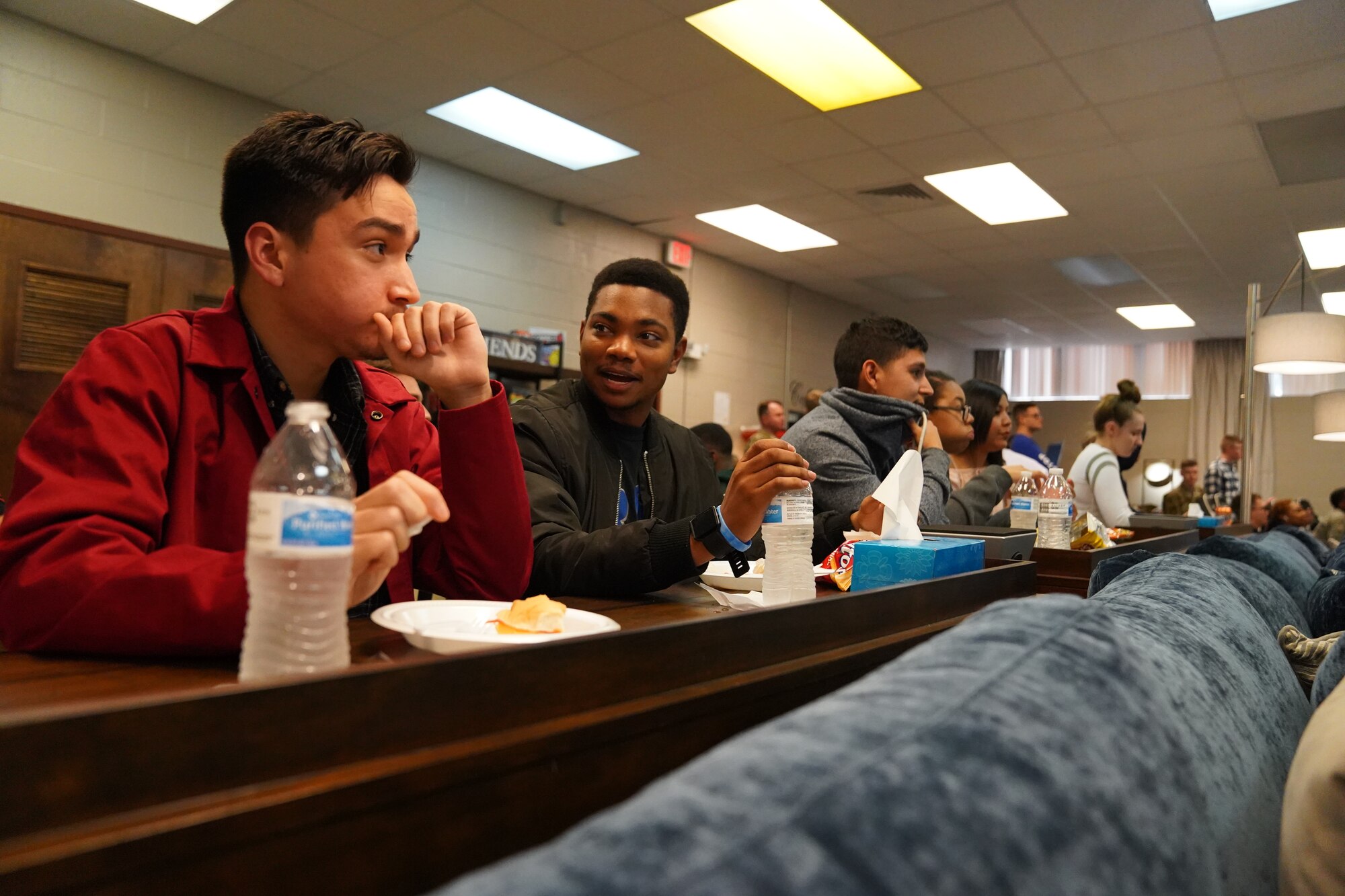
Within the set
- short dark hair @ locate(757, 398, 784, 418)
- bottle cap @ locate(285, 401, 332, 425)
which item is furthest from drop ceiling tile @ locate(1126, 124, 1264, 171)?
bottle cap @ locate(285, 401, 332, 425)

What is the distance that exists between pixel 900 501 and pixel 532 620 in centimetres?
79

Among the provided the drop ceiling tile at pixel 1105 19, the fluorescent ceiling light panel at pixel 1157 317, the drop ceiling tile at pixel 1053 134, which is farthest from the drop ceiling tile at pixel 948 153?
the fluorescent ceiling light panel at pixel 1157 317

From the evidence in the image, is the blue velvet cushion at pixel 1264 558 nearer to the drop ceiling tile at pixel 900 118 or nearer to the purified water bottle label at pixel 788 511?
the purified water bottle label at pixel 788 511

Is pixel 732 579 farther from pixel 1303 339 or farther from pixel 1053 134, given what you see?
pixel 1053 134

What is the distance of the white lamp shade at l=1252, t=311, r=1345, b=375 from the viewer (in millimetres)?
3750

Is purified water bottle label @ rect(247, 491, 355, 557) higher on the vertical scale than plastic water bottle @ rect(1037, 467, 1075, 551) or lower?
higher

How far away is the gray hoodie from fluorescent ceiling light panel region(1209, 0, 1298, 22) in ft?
6.99

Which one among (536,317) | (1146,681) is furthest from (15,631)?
(536,317)

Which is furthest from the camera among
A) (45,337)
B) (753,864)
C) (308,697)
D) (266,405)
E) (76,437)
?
(45,337)

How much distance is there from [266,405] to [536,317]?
4668 millimetres

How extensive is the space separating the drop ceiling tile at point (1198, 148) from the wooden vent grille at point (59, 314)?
504 cm

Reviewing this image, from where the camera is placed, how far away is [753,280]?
754 centimetres

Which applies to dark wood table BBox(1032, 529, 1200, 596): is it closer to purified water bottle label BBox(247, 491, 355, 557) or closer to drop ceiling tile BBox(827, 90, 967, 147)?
purified water bottle label BBox(247, 491, 355, 557)

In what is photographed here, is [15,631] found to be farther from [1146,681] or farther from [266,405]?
[1146,681]
